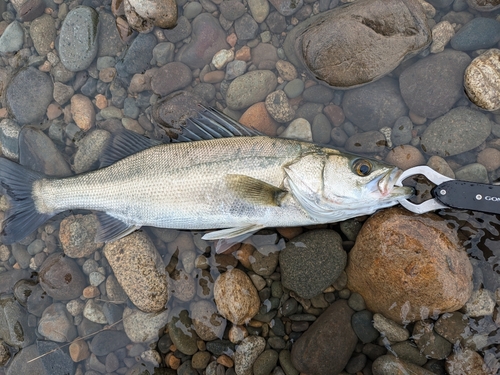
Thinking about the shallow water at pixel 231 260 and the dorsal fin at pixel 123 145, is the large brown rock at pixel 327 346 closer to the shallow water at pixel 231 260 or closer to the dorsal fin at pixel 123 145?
the shallow water at pixel 231 260

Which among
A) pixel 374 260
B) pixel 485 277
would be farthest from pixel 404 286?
pixel 485 277

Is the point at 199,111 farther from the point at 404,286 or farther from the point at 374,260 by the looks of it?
the point at 404,286

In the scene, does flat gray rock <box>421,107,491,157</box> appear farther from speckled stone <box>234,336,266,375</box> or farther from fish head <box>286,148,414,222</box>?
speckled stone <box>234,336,266,375</box>

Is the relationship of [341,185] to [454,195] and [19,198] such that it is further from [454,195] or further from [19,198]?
[19,198]

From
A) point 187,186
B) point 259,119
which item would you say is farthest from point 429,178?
point 187,186

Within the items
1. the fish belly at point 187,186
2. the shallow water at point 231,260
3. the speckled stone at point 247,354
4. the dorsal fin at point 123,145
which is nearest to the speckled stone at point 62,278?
the shallow water at point 231,260

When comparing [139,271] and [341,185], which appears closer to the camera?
[341,185]

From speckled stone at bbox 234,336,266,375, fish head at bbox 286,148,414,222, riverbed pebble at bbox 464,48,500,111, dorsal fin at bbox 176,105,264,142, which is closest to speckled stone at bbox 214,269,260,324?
speckled stone at bbox 234,336,266,375
